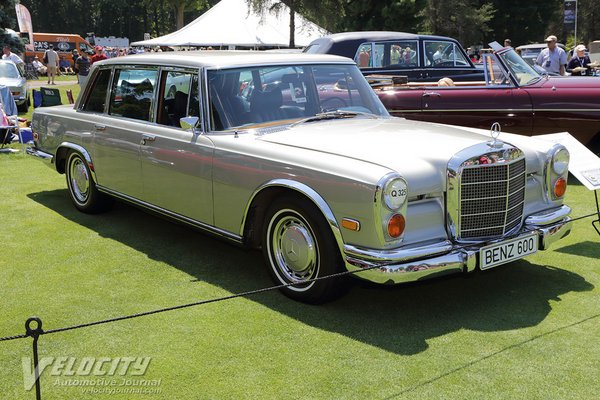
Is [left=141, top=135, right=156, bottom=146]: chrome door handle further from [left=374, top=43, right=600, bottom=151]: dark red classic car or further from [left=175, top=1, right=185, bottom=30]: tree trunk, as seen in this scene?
[left=175, top=1, right=185, bottom=30]: tree trunk

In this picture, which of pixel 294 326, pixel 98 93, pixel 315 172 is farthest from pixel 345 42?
pixel 294 326

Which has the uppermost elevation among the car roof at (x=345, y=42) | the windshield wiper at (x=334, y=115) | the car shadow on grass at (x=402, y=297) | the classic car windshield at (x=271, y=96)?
the car roof at (x=345, y=42)

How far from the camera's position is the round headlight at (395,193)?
4066mm

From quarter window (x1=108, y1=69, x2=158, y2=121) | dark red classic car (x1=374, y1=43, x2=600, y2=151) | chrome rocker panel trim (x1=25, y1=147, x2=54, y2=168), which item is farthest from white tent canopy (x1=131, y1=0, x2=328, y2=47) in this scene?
quarter window (x1=108, y1=69, x2=158, y2=121)

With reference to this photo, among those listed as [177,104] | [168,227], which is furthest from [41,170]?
[177,104]

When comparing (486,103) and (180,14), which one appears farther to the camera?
(180,14)

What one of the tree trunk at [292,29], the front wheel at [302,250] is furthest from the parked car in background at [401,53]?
the tree trunk at [292,29]

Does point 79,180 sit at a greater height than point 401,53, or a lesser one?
lesser

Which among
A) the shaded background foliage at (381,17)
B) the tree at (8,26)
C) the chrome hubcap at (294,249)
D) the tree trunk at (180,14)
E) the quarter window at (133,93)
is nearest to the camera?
the chrome hubcap at (294,249)

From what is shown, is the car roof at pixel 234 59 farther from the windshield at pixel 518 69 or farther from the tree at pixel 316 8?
the tree at pixel 316 8

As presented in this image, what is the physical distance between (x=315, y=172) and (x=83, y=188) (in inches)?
147

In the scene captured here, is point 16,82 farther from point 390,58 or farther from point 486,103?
point 486,103

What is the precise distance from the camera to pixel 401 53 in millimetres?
11844

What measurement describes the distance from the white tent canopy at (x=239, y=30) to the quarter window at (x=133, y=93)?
22.4m
